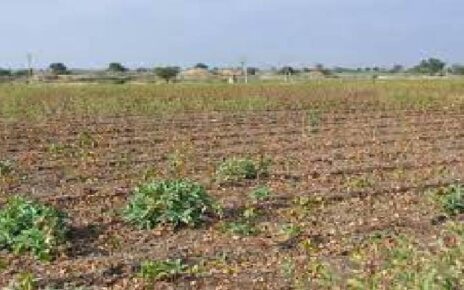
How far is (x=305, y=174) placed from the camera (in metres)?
10.5

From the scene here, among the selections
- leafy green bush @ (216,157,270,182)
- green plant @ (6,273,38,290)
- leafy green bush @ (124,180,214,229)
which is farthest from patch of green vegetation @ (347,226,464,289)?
leafy green bush @ (216,157,270,182)

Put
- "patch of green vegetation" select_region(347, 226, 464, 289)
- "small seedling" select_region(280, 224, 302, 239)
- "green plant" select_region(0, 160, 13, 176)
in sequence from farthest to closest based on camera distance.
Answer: "green plant" select_region(0, 160, 13, 176), "small seedling" select_region(280, 224, 302, 239), "patch of green vegetation" select_region(347, 226, 464, 289)

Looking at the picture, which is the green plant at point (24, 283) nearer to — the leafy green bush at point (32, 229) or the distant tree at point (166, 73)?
the leafy green bush at point (32, 229)

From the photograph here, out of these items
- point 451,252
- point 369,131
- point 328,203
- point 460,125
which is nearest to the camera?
point 451,252

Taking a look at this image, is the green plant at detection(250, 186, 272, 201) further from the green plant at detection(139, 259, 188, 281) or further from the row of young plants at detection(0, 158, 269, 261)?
the green plant at detection(139, 259, 188, 281)

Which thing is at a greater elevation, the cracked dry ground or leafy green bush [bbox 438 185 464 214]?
leafy green bush [bbox 438 185 464 214]

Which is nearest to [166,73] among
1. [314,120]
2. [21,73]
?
[21,73]

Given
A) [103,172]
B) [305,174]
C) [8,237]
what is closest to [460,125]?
[305,174]

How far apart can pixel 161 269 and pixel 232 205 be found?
2561 millimetres

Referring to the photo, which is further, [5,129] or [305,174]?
[5,129]

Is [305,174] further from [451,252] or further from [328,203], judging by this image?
[451,252]

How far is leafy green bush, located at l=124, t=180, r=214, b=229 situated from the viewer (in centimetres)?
720

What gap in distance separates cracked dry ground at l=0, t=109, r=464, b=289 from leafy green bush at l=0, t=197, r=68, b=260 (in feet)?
0.41

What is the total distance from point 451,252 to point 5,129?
555 inches
